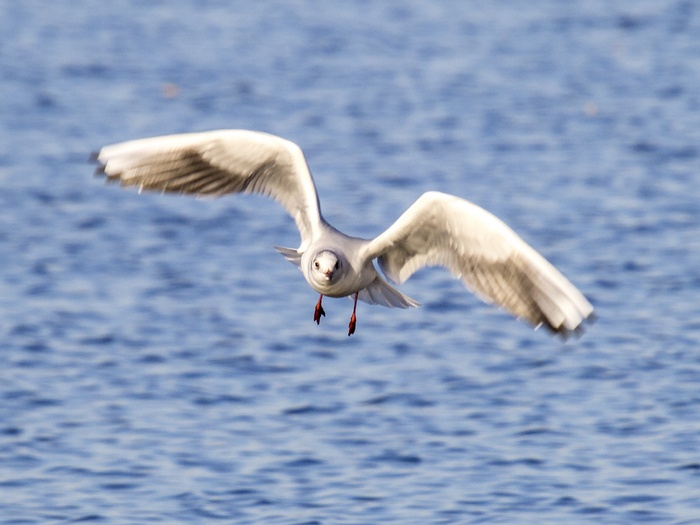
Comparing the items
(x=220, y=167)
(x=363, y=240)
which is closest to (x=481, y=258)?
(x=363, y=240)

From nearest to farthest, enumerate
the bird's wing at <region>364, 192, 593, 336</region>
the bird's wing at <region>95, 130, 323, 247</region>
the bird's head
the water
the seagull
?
the bird's wing at <region>364, 192, 593, 336</region> < the seagull < the bird's head < the bird's wing at <region>95, 130, 323, 247</region> < the water

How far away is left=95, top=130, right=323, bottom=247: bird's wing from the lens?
9164 millimetres

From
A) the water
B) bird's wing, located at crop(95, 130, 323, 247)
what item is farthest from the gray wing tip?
the water

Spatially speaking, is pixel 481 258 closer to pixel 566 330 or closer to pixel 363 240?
pixel 363 240

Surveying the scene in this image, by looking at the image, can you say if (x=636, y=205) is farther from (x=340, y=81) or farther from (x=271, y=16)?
(x=271, y=16)

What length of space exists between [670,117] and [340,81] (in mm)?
5202

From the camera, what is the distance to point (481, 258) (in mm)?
8539

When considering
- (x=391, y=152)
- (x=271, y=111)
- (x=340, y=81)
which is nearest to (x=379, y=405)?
(x=391, y=152)

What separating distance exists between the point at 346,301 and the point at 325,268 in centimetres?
764

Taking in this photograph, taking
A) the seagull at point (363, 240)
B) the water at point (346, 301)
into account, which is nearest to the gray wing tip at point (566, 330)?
the seagull at point (363, 240)

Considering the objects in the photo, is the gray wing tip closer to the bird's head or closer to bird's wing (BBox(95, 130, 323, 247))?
the bird's head

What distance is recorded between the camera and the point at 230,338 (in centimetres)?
1445

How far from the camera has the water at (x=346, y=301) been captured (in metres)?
11.2

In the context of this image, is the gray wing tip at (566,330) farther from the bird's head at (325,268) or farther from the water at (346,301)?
the water at (346,301)
